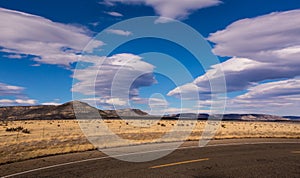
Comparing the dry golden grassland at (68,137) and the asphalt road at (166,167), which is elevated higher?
the dry golden grassland at (68,137)

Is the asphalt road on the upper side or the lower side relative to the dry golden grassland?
lower

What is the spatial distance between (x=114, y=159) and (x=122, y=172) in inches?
112

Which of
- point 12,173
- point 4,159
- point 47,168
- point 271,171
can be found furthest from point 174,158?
point 4,159

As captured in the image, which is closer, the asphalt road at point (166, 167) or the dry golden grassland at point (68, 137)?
the asphalt road at point (166, 167)

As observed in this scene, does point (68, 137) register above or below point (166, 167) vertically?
above

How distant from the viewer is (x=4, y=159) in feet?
40.6

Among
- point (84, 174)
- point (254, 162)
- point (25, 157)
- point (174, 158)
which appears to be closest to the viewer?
point (84, 174)

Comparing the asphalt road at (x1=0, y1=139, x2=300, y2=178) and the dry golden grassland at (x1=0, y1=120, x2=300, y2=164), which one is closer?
the asphalt road at (x1=0, y1=139, x2=300, y2=178)

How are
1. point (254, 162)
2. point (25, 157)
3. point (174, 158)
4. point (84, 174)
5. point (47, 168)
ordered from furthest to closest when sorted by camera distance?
point (25, 157) < point (174, 158) < point (254, 162) < point (47, 168) < point (84, 174)

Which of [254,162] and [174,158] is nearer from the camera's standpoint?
[254,162]

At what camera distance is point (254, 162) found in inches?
441

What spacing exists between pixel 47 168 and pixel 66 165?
733mm

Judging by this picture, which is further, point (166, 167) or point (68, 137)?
point (68, 137)

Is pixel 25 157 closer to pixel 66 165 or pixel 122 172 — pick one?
pixel 66 165
